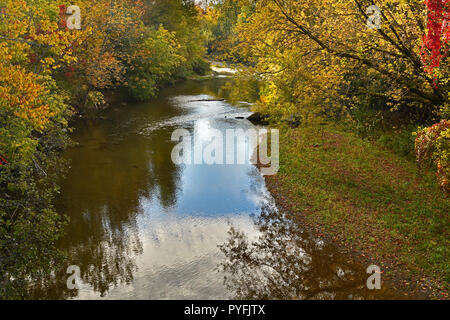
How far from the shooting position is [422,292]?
31.5ft

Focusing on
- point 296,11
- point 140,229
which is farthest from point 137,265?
point 296,11

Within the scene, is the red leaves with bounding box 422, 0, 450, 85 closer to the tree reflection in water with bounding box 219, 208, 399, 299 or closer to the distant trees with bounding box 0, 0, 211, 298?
the tree reflection in water with bounding box 219, 208, 399, 299

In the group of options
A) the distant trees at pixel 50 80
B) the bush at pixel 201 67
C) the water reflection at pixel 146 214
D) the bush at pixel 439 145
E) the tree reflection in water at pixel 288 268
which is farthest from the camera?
the bush at pixel 201 67

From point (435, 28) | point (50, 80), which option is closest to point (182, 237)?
point (435, 28)

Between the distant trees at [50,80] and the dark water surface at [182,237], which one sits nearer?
the distant trees at [50,80]

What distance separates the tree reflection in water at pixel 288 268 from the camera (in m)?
9.98

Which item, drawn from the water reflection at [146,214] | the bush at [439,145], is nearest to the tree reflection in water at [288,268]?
the water reflection at [146,214]

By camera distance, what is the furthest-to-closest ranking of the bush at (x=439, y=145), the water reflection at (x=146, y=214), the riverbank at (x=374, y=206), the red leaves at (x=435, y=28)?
the riverbank at (x=374, y=206)
the water reflection at (x=146, y=214)
the bush at (x=439, y=145)
the red leaves at (x=435, y=28)

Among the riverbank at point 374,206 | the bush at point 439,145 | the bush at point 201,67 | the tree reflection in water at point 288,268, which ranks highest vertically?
the bush at point 201,67

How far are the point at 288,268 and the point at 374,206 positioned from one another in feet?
15.9

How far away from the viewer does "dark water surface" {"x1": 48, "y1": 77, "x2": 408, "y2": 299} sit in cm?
1021

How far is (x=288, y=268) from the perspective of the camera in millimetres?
11078

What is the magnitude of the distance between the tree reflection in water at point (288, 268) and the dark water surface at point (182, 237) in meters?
0.03

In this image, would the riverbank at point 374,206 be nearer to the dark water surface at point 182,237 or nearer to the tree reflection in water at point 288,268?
the tree reflection in water at point 288,268
